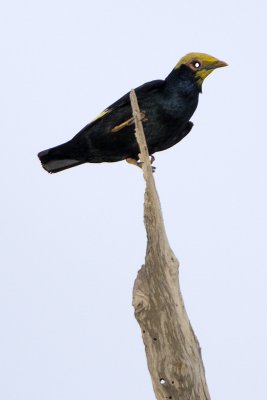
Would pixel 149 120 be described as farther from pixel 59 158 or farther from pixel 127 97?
pixel 59 158

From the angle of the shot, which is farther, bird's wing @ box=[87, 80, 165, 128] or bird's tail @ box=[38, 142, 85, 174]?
bird's tail @ box=[38, 142, 85, 174]

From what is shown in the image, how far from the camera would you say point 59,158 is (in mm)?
6723

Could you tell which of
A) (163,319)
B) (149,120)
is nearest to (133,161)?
(149,120)

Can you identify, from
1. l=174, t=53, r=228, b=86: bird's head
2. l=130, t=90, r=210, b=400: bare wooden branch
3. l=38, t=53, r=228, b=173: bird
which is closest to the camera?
l=130, t=90, r=210, b=400: bare wooden branch

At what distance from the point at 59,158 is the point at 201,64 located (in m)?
1.29

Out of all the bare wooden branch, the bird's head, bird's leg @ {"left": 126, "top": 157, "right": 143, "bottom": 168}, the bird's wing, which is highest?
the bird's head

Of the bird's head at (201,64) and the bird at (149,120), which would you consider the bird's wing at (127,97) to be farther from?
the bird's head at (201,64)

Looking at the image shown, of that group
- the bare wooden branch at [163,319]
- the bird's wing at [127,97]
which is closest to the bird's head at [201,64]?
the bird's wing at [127,97]

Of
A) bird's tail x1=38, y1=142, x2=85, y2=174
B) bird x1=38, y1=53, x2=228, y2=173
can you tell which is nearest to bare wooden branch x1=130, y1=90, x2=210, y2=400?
bird x1=38, y1=53, x2=228, y2=173

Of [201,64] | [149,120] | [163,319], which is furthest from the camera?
[201,64]

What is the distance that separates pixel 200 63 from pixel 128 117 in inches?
28.3

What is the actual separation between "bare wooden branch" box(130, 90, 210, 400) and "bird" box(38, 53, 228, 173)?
51 centimetres

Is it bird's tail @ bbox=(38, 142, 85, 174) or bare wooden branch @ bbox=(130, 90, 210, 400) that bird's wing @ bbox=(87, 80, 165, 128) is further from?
bare wooden branch @ bbox=(130, 90, 210, 400)

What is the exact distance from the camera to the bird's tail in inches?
262
